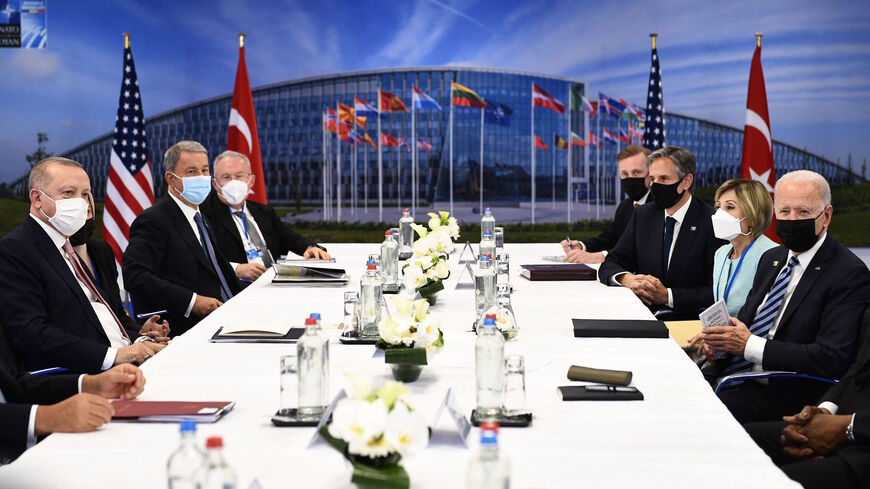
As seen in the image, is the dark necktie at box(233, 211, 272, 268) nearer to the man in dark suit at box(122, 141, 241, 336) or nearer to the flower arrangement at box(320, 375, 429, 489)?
the man in dark suit at box(122, 141, 241, 336)

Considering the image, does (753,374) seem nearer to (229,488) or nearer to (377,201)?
(229,488)

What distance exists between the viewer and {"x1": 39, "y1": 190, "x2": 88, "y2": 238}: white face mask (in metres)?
3.34

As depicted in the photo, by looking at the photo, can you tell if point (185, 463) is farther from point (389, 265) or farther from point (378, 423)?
point (389, 265)

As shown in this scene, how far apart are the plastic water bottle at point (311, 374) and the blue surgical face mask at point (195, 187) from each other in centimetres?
301

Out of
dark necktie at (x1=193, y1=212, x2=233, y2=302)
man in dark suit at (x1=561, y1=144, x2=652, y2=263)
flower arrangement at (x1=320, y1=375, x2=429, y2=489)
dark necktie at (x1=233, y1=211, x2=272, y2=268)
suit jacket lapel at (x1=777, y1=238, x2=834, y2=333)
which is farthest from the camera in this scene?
man in dark suit at (x1=561, y1=144, x2=652, y2=263)

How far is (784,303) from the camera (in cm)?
328

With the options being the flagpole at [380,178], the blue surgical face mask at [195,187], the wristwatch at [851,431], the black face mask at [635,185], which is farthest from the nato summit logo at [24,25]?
the wristwatch at [851,431]

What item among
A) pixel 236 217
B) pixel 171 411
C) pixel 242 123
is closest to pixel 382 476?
pixel 171 411

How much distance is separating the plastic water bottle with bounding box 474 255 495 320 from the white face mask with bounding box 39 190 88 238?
1578 millimetres

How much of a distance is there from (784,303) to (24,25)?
1134 cm

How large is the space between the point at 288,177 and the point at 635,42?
554cm

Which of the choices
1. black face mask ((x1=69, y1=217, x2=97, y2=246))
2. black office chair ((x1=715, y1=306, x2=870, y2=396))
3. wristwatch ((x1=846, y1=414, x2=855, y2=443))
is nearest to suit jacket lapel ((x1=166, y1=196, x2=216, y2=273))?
black face mask ((x1=69, y1=217, x2=97, y2=246))

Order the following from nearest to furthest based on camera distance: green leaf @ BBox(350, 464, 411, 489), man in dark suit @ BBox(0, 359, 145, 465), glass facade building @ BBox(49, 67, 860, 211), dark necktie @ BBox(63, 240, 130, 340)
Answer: green leaf @ BBox(350, 464, 411, 489)
man in dark suit @ BBox(0, 359, 145, 465)
dark necktie @ BBox(63, 240, 130, 340)
glass facade building @ BBox(49, 67, 860, 211)

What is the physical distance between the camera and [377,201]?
13461 millimetres
